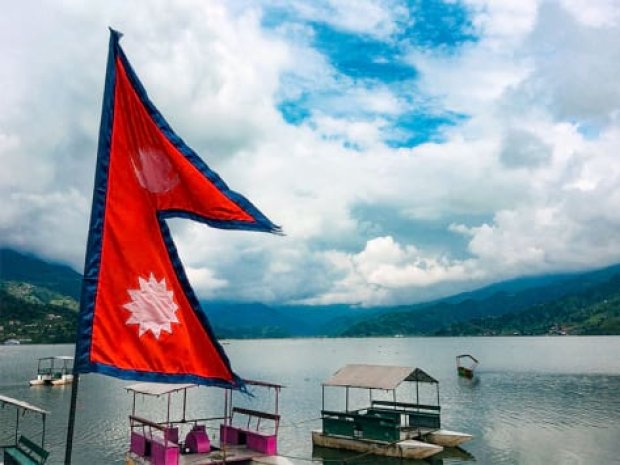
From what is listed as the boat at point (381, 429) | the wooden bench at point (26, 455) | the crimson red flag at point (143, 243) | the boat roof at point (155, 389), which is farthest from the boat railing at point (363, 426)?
the crimson red flag at point (143, 243)

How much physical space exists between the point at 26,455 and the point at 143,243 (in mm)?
22514

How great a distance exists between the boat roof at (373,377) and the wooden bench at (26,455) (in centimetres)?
1952

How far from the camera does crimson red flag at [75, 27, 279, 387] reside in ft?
27.2

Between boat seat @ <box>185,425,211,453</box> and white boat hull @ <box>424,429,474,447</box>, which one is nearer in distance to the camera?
boat seat @ <box>185,425,211,453</box>

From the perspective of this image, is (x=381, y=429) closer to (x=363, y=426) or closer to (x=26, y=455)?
(x=363, y=426)

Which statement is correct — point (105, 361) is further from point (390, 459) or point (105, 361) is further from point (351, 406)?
point (351, 406)

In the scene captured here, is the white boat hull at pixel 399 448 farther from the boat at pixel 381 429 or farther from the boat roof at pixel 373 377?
the boat roof at pixel 373 377

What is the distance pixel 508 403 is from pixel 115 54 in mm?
68332

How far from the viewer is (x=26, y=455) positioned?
25797 millimetres

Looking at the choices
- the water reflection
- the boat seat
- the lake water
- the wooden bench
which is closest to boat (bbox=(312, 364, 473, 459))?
the water reflection

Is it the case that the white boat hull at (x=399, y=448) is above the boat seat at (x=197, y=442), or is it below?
below

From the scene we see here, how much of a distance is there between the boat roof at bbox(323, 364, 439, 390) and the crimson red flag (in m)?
30.0

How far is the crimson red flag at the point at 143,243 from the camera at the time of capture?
8305 millimetres

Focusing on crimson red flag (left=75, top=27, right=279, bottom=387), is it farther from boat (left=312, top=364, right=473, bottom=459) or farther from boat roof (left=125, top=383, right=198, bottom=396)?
boat (left=312, top=364, right=473, bottom=459)
